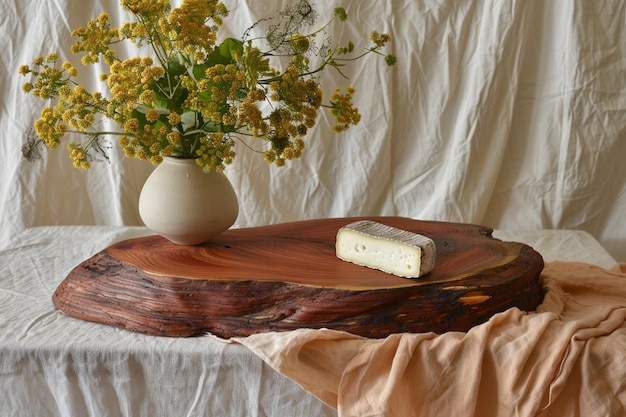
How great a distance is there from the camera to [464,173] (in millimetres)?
2197

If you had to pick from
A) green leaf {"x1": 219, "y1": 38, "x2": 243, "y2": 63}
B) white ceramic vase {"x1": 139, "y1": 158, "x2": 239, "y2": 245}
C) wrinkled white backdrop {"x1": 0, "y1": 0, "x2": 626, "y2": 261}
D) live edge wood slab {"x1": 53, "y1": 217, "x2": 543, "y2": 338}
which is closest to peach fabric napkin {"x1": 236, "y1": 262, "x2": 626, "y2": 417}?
live edge wood slab {"x1": 53, "y1": 217, "x2": 543, "y2": 338}

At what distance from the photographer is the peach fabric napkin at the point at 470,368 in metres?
1.31

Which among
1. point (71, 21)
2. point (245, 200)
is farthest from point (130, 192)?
point (71, 21)

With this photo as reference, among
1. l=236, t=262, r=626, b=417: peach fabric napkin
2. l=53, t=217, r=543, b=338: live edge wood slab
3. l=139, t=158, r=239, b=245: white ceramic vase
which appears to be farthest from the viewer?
l=139, t=158, r=239, b=245: white ceramic vase

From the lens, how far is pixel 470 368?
1.33 metres

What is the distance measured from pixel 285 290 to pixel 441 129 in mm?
929

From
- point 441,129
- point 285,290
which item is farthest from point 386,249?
point 441,129

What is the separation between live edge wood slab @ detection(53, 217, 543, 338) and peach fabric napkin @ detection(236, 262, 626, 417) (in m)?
0.05

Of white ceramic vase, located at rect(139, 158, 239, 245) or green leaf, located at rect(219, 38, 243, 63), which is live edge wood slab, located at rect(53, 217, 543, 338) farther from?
green leaf, located at rect(219, 38, 243, 63)

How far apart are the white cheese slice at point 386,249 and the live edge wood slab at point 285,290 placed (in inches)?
0.7

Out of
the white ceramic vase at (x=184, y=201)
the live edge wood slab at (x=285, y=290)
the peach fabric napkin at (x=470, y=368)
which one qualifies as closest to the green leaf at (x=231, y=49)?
the white ceramic vase at (x=184, y=201)

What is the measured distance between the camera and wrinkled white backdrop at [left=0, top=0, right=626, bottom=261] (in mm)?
2131

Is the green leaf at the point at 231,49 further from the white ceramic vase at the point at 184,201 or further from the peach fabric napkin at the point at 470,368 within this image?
the peach fabric napkin at the point at 470,368

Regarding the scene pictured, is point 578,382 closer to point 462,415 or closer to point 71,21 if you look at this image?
point 462,415
